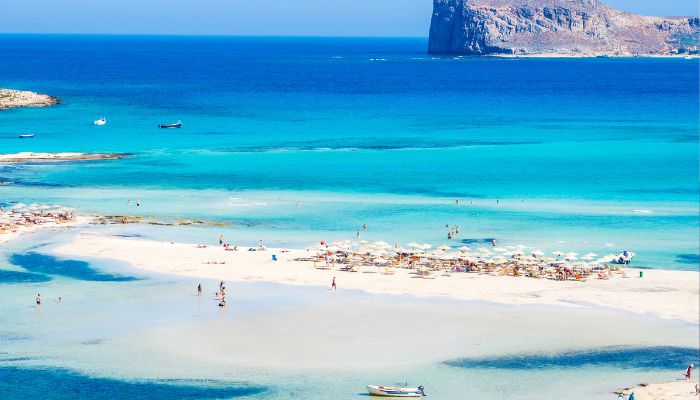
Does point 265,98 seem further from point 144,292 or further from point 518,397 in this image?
point 518,397

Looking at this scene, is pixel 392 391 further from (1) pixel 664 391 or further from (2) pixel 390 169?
(2) pixel 390 169

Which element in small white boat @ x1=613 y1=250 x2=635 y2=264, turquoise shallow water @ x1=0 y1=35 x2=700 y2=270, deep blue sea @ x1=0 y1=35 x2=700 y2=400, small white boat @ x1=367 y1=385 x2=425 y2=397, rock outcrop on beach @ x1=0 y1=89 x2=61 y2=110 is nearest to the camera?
small white boat @ x1=367 y1=385 x2=425 y2=397

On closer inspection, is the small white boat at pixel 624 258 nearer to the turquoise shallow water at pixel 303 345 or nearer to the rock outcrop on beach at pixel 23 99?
the turquoise shallow water at pixel 303 345

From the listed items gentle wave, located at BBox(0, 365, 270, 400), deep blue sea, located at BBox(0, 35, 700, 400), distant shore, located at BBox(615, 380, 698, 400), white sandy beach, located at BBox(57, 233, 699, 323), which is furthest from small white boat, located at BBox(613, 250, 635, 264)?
gentle wave, located at BBox(0, 365, 270, 400)

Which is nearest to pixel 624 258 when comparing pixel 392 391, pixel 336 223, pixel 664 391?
pixel 336 223

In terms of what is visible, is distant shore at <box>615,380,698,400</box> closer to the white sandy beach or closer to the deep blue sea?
the deep blue sea

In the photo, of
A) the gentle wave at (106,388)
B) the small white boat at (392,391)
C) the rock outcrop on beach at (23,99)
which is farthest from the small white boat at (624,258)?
the rock outcrop on beach at (23,99)
